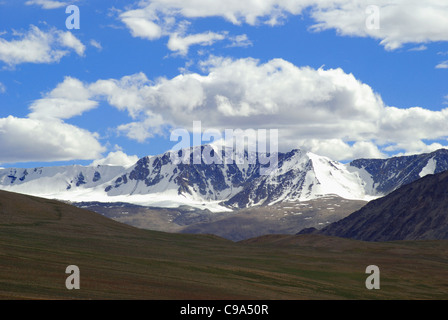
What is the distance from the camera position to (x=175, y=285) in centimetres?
7662

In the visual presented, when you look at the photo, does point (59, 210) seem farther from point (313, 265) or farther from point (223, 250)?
point (313, 265)

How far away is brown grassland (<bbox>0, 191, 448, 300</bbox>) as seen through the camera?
231 feet
